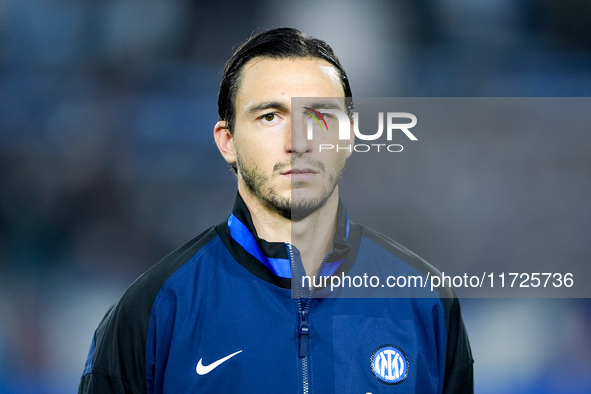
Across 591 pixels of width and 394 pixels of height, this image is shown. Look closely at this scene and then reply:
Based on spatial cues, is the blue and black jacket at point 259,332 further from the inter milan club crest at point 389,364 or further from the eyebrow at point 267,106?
the eyebrow at point 267,106

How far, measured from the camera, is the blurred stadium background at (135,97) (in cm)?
273

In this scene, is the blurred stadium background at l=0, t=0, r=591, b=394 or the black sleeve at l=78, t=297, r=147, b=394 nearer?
the black sleeve at l=78, t=297, r=147, b=394

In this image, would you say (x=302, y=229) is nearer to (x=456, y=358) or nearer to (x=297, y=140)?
(x=297, y=140)

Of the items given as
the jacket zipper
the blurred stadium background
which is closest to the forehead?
the jacket zipper

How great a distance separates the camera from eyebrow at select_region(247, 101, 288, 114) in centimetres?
129

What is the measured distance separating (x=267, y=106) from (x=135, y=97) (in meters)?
1.86

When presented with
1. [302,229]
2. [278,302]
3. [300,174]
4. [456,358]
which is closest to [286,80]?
[300,174]

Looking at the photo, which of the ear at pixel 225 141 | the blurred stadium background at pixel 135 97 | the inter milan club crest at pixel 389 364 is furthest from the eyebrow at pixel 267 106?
the blurred stadium background at pixel 135 97

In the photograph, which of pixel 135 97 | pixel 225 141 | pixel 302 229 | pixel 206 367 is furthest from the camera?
pixel 135 97

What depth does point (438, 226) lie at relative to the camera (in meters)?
1.70

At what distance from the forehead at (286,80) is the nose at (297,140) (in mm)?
66

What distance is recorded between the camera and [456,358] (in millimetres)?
1345

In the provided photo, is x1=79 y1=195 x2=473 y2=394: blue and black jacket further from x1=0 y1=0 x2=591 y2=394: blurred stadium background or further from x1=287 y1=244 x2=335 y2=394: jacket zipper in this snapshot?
x1=0 y1=0 x2=591 y2=394: blurred stadium background

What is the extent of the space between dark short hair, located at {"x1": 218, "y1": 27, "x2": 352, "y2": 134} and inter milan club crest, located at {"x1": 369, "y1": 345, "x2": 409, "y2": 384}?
2.17 ft
